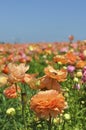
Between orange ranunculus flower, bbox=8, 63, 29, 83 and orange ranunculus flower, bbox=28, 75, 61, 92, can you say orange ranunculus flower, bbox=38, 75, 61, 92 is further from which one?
orange ranunculus flower, bbox=8, 63, 29, 83

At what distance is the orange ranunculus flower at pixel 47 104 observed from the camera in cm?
195

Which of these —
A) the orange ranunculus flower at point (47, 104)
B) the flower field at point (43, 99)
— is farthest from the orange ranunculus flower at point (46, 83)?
the orange ranunculus flower at point (47, 104)

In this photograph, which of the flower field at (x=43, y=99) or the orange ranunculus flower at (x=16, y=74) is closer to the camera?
the flower field at (x=43, y=99)

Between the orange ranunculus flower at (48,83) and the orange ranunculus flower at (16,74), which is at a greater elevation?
the orange ranunculus flower at (16,74)

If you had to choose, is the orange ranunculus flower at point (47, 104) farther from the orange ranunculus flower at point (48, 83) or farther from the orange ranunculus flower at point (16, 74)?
the orange ranunculus flower at point (16, 74)

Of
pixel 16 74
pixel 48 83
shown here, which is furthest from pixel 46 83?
pixel 16 74

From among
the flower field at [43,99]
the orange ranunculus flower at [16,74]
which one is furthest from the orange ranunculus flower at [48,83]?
the orange ranunculus flower at [16,74]

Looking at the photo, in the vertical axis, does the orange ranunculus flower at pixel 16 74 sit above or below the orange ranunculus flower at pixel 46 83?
above

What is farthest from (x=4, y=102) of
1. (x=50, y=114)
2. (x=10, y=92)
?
(x=50, y=114)

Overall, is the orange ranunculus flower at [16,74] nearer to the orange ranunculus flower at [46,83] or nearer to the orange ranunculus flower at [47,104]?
the orange ranunculus flower at [46,83]

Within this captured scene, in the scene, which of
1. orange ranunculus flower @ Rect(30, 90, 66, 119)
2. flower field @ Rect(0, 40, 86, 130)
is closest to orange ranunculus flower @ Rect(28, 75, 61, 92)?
flower field @ Rect(0, 40, 86, 130)

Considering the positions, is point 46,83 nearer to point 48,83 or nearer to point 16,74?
point 48,83

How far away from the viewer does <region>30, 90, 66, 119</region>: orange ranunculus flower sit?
1.95 metres

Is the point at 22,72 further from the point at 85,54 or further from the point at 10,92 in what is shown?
the point at 85,54
